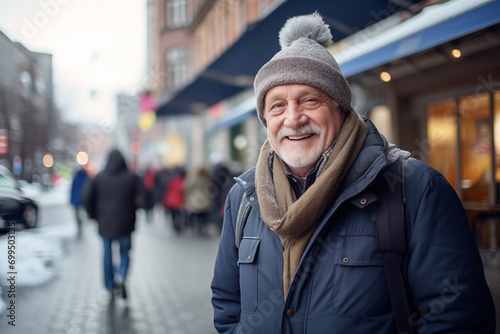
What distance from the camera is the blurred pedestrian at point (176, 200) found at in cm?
1280

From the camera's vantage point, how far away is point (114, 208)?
6219 millimetres

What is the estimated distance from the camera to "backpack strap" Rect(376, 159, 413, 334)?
154 cm

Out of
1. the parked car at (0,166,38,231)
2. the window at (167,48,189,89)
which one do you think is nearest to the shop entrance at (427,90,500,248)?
the parked car at (0,166,38,231)

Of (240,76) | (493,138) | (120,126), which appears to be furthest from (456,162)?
(120,126)

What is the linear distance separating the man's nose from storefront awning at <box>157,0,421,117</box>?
3458mm

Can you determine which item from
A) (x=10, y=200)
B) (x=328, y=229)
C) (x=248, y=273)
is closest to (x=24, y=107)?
(x=10, y=200)

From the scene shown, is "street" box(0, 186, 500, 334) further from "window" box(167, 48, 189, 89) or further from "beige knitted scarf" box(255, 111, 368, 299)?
"window" box(167, 48, 189, 89)

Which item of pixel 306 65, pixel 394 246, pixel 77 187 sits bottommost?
pixel 394 246

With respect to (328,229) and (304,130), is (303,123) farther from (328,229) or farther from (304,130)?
(328,229)

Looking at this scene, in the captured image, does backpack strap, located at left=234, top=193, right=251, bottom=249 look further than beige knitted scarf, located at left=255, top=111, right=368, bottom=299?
Yes

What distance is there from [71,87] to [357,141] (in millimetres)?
5715

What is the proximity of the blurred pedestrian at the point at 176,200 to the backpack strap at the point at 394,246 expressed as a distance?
11.5m

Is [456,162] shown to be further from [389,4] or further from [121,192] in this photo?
[121,192]

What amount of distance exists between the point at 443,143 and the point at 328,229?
5.67m
